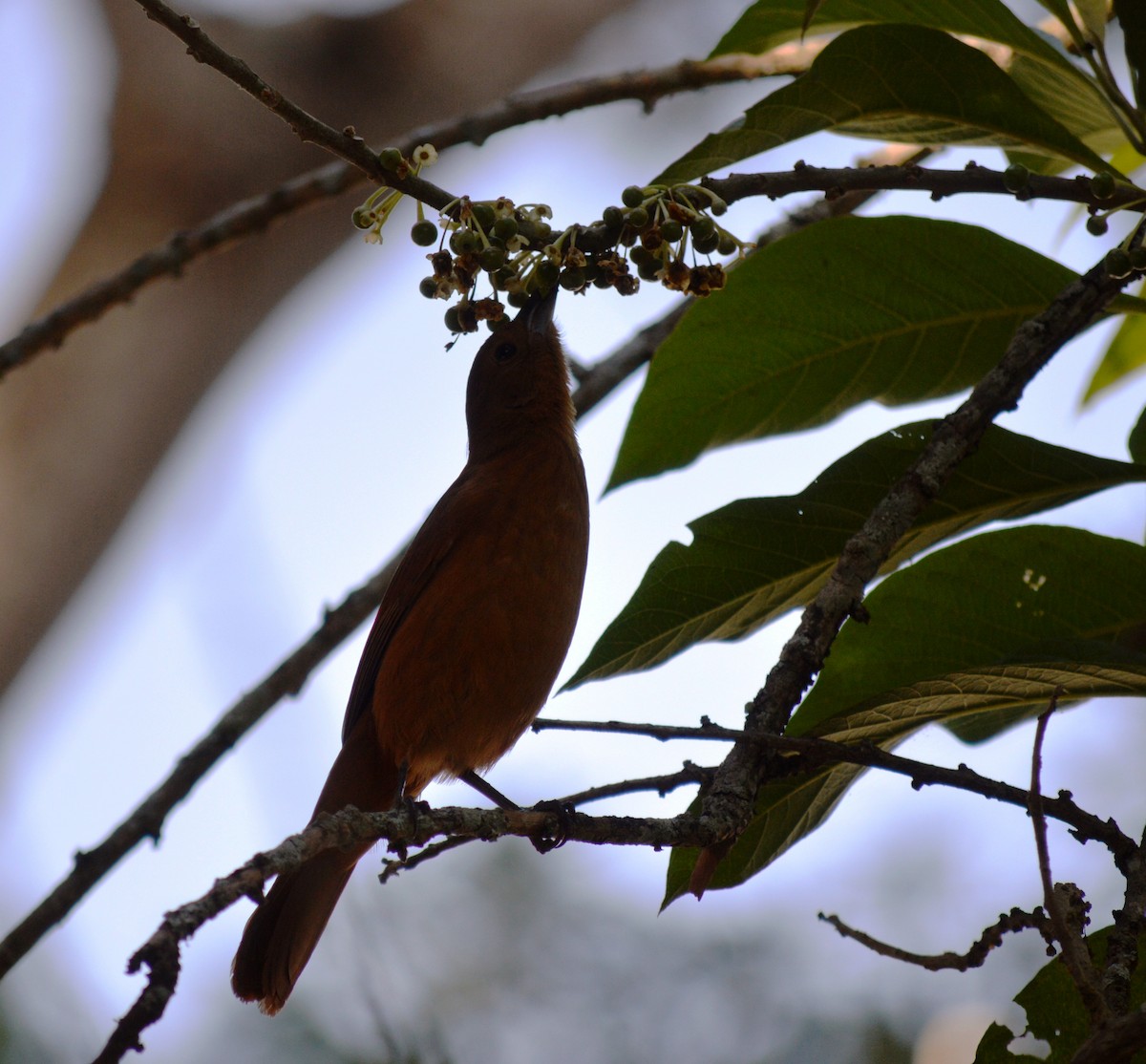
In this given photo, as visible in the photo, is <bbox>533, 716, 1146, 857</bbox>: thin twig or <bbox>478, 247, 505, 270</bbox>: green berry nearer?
<bbox>533, 716, 1146, 857</bbox>: thin twig

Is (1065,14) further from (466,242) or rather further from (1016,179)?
(466,242)

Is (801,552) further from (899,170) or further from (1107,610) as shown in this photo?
(899,170)

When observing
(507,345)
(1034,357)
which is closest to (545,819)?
(1034,357)

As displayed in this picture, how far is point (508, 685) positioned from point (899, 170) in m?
1.95

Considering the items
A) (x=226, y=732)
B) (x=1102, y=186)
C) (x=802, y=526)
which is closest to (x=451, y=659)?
(x=226, y=732)

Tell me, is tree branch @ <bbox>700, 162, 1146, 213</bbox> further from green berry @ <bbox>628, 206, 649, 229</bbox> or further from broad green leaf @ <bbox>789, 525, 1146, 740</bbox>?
broad green leaf @ <bbox>789, 525, 1146, 740</bbox>

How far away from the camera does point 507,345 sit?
489cm

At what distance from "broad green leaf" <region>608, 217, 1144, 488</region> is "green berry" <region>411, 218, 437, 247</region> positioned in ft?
2.32

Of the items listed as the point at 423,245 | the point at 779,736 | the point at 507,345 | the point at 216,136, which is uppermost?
the point at 216,136

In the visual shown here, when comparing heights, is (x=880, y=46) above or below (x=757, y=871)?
above

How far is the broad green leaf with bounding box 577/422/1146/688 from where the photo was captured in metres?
2.55

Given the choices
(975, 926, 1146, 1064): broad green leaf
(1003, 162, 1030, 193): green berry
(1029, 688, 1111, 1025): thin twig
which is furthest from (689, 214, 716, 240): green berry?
(975, 926, 1146, 1064): broad green leaf

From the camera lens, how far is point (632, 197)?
2.25 m

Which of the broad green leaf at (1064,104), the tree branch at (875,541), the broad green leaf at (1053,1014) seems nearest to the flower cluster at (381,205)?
the tree branch at (875,541)
